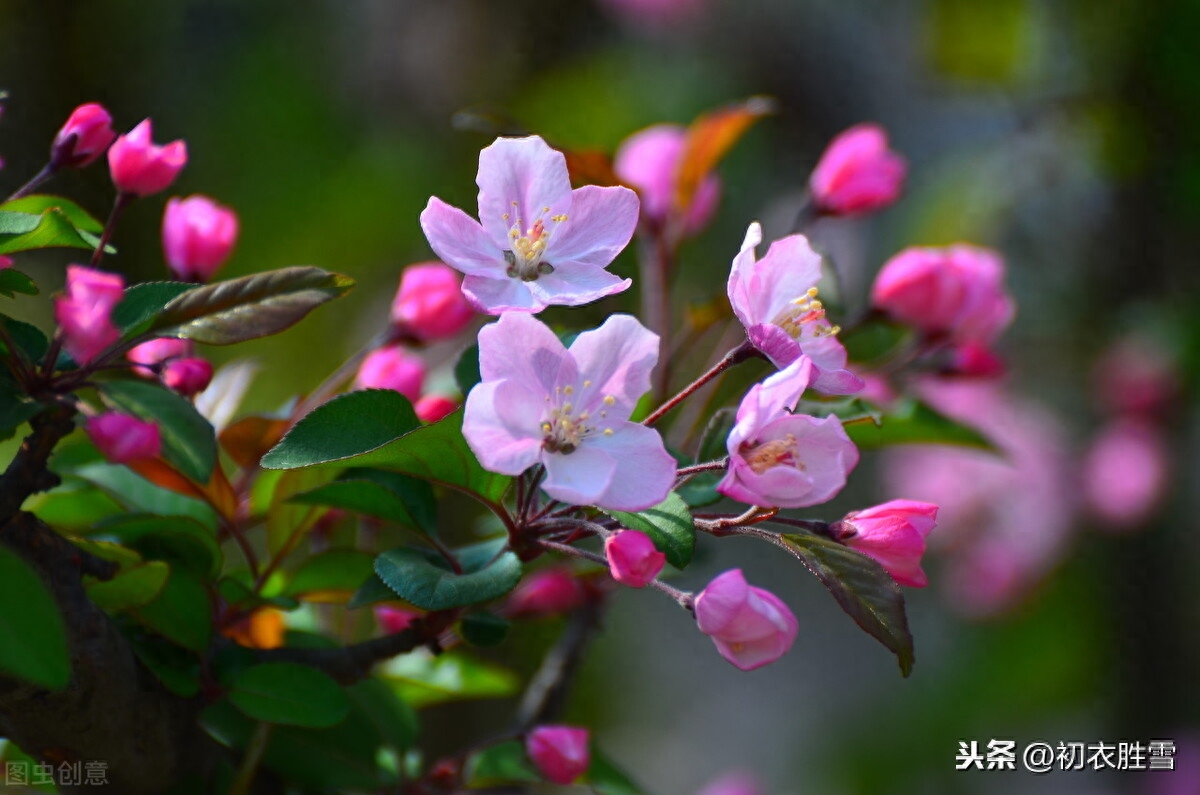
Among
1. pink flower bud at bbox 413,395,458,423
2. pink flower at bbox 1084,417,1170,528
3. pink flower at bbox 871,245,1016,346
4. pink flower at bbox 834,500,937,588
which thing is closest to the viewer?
pink flower at bbox 834,500,937,588

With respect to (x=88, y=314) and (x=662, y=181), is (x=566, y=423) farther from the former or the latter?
(x=662, y=181)

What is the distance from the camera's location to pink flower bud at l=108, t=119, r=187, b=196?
0.60m

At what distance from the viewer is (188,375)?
59cm

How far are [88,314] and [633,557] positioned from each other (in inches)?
10.1

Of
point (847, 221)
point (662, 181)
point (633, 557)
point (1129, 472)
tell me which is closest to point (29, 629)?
point (633, 557)

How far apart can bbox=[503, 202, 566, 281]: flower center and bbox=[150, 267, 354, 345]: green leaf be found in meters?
0.08

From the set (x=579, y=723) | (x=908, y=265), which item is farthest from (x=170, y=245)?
(x=579, y=723)

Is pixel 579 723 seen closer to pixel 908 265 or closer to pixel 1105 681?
pixel 1105 681

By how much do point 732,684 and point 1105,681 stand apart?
1373 millimetres

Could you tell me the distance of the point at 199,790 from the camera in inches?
24.1

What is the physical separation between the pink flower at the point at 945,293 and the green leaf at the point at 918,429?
0.07m

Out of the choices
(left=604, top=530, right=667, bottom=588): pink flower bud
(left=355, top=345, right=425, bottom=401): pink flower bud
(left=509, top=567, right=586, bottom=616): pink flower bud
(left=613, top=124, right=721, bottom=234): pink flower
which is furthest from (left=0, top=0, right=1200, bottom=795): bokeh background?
(left=604, top=530, right=667, bottom=588): pink flower bud

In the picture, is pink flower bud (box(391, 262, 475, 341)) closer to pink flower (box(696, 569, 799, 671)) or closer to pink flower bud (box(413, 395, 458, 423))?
pink flower bud (box(413, 395, 458, 423))

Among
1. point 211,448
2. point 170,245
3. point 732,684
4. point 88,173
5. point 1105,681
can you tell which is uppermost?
point 88,173
